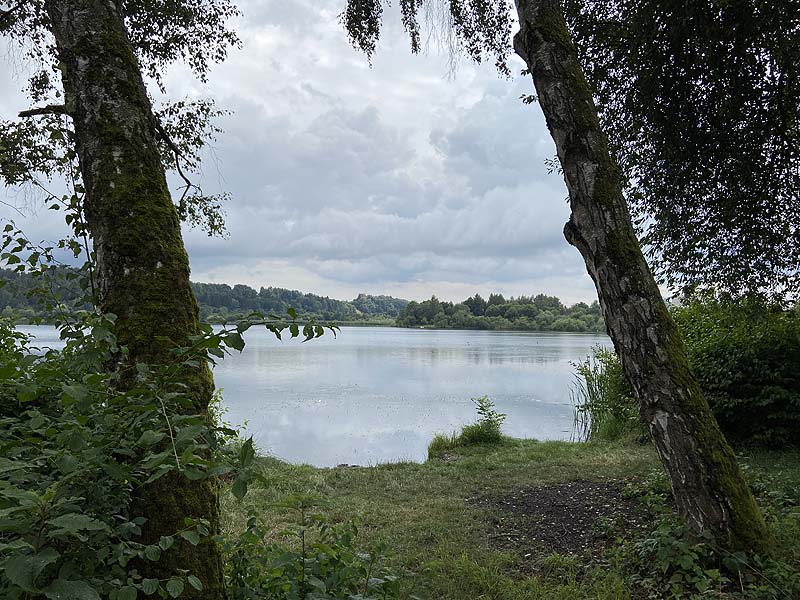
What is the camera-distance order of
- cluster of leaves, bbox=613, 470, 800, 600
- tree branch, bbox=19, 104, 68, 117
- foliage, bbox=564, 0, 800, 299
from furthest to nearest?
foliage, bbox=564, 0, 800, 299
cluster of leaves, bbox=613, 470, 800, 600
tree branch, bbox=19, 104, 68, 117

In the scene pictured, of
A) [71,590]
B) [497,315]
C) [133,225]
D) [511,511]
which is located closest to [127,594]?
[71,590]

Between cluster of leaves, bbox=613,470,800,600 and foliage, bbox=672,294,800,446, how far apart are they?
2.97 meters

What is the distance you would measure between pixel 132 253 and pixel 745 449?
693 cm

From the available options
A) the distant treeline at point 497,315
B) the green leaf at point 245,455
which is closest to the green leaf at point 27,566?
the green leaf at point 245,455

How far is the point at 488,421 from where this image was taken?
8680 millimetres

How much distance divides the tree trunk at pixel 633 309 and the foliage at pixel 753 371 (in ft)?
10.2

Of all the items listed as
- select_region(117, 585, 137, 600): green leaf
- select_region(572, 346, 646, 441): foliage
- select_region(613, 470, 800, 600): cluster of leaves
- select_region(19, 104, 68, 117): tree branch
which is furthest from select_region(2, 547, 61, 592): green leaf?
select_region(572, 346, 646, 441): foliage

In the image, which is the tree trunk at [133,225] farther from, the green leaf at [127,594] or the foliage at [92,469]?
the green leaf at [127,594]

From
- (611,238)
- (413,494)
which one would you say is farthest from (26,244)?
(413,494)

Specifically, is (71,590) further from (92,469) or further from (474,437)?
(474,437)

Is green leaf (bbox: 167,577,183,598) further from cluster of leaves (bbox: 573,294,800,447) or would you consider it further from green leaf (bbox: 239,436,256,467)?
cluster of leaves (bbox: 573,294,800,447)

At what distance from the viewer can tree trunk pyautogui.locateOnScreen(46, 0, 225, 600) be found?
1.64m

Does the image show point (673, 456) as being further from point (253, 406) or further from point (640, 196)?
point (253, 406)

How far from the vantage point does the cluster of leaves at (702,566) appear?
8.93 ft
